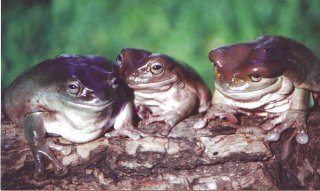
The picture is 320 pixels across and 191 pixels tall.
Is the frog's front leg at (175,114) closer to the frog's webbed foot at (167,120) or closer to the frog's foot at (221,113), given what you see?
the frog's webbed foot at (167,120)

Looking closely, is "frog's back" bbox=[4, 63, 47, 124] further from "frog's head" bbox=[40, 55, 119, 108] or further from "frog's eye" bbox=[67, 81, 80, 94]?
"frog's eye" bbox=[67, 81, 80, 94]

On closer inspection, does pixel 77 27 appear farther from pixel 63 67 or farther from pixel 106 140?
pixel 106 140

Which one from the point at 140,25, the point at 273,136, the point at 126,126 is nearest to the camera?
the point at 273,136

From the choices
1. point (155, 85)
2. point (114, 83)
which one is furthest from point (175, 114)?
point (114, 83)

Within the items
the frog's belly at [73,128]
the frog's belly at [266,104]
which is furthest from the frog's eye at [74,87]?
the frog's belly at [266,104]

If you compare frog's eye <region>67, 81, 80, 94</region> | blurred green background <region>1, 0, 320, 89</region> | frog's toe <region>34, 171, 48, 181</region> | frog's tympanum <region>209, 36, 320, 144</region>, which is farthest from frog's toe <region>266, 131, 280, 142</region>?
frog's toe <region>34, 171, 48, 181</region>

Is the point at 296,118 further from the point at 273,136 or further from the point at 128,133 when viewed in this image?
the point at 128,133

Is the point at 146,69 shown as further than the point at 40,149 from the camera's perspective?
Yes

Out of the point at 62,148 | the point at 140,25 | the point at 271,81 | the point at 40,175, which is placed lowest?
the point at 40,175
